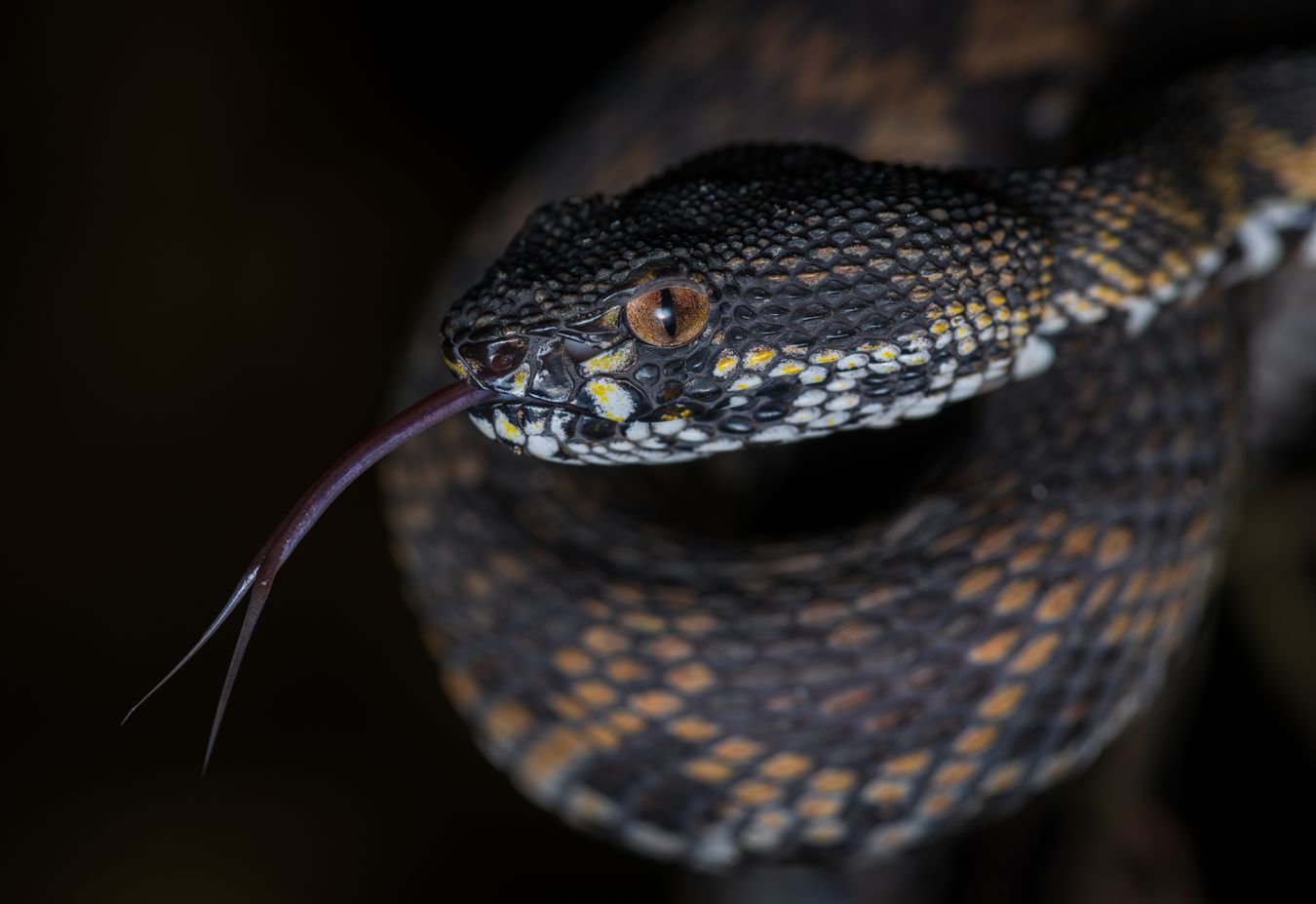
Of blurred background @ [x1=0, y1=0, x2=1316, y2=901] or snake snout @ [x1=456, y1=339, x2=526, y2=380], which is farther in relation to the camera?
blurred background @ [x1=0, y1=0, x2=1316, y2=901]

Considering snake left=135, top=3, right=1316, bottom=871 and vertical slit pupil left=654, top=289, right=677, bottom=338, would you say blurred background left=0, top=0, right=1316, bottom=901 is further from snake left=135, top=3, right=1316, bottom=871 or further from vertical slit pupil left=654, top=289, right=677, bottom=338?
vertical slit pupil left=654, top=289, right=677, bottom=338

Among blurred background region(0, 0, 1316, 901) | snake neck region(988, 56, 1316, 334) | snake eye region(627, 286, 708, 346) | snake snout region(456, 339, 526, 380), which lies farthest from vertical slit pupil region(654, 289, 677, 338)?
blurred background region(0, 0, 1316, 901)

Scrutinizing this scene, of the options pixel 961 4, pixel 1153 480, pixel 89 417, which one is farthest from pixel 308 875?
pixel 961 4

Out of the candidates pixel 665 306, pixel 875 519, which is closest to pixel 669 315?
pixel 665 306

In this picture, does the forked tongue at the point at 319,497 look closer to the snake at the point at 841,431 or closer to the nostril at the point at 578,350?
the snake at the point at 841,431

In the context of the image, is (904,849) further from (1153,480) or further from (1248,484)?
(1248,484)

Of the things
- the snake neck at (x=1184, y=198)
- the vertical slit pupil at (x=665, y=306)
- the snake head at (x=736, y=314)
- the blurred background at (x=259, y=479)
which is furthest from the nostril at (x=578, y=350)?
the blurred background at (x=259, y=479)

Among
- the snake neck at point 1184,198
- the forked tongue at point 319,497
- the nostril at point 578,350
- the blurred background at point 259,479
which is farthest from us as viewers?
the blurred background at point 259,479
